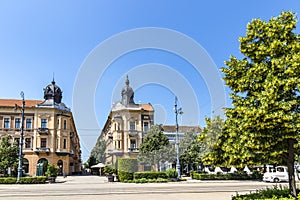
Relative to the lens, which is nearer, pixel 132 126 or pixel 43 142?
pixel 132 126

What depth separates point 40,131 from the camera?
175ft

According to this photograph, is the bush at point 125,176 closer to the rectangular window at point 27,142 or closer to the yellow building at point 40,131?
the yellow building at point 40,131

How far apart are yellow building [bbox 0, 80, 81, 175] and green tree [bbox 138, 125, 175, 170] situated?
65.6 ft

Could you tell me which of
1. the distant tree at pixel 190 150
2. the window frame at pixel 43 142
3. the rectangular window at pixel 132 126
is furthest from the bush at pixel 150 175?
the window frame at pixel 43 142

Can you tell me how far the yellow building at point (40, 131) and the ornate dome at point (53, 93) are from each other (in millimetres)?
1316

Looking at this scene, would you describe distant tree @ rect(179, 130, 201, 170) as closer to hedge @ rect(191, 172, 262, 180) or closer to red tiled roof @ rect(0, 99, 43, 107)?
hedge @ rect(191, 172, 262, 180)

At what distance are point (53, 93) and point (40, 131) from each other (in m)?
8.19

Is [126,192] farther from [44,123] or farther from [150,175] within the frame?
[44,123]

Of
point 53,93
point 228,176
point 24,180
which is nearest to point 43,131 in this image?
point 53,93

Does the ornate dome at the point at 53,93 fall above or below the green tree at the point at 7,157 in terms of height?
above

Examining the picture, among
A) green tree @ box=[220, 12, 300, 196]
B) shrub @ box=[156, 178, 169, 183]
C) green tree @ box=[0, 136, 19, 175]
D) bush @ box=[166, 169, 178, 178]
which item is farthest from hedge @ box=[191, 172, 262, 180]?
green tree @ box=[220, 12, 300, 196]

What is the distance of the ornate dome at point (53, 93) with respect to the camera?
189ft

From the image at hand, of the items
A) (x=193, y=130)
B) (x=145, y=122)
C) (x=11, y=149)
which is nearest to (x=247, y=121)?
(x=11, y=149)

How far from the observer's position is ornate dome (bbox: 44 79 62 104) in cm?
5769
